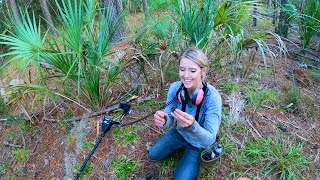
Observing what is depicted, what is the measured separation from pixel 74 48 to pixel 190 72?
3.73ft


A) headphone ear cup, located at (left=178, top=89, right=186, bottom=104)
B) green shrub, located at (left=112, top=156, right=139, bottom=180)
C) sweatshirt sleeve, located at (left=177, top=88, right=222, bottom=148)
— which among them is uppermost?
headphone ear cup, located at (left=178, top=89, right=186, bottom=104)

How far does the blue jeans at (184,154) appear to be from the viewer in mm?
1954

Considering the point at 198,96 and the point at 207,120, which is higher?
the point at 198,96

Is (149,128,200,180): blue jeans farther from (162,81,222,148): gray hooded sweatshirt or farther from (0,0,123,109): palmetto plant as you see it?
(0,0,123,109): palmetto plant

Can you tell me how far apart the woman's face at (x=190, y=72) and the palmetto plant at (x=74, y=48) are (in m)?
0.91

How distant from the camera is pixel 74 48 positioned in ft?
7.00

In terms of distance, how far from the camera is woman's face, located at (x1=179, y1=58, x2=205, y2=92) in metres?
1.76

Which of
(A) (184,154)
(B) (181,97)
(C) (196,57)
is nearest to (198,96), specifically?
(B) (181,97)

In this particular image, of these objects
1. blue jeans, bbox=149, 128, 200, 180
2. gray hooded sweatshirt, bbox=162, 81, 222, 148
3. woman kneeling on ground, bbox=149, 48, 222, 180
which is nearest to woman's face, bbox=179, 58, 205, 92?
woman kneeling on ground, bbox=149, 48, 222, 180

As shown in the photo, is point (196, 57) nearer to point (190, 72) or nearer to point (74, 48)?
point (190, 72)

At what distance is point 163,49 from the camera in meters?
2.59

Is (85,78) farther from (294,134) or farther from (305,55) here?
(305,55)

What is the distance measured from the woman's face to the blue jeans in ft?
1.92

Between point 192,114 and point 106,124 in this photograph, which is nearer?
point 192,114
